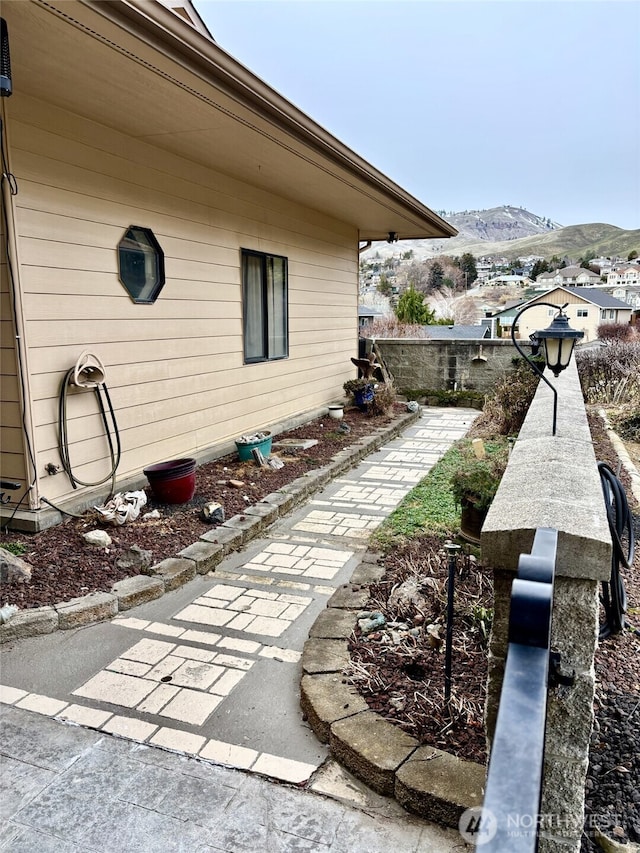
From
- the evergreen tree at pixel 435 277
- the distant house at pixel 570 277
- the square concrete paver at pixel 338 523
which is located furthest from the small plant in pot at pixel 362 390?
the distant house at pixel 570 277

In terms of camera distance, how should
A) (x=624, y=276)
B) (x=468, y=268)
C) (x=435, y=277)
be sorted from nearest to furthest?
1. (x=435, y=277)
2. (x=468, y=268)
3. (x=624, y=276)

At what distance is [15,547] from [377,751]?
8.63ft

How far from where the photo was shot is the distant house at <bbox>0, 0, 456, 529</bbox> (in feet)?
10.3

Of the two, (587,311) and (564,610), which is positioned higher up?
(587,311)

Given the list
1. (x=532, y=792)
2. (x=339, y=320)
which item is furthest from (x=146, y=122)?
(x=339, y=320)

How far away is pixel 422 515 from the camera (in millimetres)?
4445

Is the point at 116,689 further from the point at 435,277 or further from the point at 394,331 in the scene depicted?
the point at 435,277

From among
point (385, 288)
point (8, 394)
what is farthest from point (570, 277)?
point (8, 394)

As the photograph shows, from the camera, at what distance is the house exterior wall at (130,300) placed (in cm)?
374

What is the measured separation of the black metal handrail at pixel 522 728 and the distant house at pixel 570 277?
6566 centimetres

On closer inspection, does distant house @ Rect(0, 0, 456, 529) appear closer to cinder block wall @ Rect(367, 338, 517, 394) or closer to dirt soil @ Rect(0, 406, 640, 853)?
dirt soil @ Rect(0, 406, 640, 853)

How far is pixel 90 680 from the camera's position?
97.7 inches

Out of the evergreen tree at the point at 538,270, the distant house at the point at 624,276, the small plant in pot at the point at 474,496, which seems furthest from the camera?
the evergreen tree at the point at 538,270

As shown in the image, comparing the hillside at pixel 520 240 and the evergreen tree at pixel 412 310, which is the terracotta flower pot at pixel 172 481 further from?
the hillside at pixel 520 240
